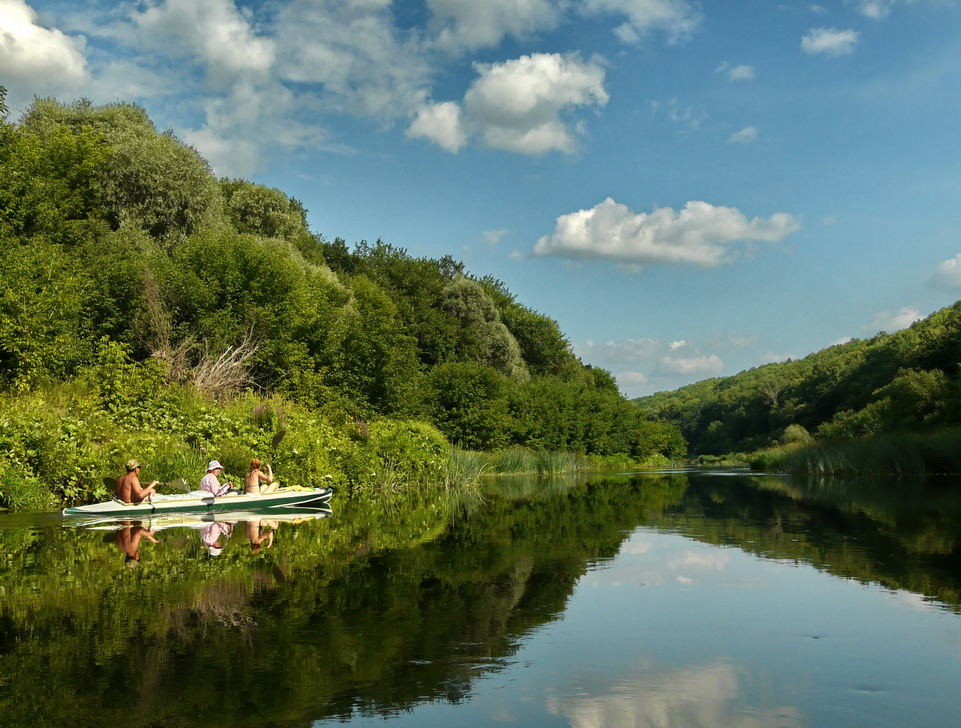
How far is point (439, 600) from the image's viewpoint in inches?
334

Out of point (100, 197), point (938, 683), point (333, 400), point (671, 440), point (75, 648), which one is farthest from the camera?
point (671, 440)

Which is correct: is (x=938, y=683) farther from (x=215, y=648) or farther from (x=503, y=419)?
(x=503, y=419)

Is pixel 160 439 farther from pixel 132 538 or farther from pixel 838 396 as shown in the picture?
pixel 838 396

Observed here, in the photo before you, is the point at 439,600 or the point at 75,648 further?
the point at 439,600

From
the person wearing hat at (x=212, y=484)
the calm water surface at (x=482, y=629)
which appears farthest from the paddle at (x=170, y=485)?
the calm water surface at (x=482, y=629)

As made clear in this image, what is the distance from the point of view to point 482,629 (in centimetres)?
718

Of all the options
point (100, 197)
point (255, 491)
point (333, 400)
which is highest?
point (100, 197)

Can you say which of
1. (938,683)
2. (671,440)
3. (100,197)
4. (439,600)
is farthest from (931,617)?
(671,440)

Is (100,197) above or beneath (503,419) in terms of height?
above

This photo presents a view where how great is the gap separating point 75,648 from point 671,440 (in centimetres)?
7280

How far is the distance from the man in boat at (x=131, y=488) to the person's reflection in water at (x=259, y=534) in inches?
86.8

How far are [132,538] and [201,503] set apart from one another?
11.7 feet

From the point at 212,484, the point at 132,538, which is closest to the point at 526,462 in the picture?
the point at 212,484

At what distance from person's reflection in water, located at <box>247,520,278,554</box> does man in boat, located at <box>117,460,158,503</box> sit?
221 centimetres
